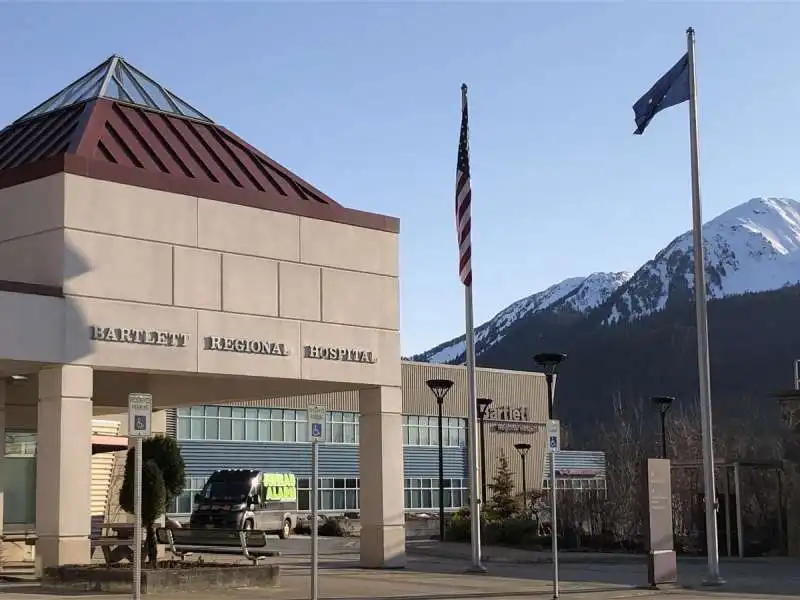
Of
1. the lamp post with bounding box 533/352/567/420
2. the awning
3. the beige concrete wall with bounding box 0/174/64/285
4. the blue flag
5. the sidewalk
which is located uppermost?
the blue flag

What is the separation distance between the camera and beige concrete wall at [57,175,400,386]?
74.5 feet

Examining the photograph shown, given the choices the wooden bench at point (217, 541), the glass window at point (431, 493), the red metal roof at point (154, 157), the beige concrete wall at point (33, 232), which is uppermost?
Answer: the red metal roof at point (154, 157)

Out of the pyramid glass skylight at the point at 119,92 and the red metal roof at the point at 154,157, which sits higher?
the pyramid glass skylight at the point at 119,92

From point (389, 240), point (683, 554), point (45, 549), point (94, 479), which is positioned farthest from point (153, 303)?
point (683, 554)

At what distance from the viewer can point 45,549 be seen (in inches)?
867

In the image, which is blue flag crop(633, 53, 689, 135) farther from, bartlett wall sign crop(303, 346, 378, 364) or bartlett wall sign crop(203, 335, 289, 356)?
bartlett wall sign crop(203, 335, 289, 356)

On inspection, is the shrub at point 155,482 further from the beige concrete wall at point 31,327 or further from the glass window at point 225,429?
the glass window at point 225,429

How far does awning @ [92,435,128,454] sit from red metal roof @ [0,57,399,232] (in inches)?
330

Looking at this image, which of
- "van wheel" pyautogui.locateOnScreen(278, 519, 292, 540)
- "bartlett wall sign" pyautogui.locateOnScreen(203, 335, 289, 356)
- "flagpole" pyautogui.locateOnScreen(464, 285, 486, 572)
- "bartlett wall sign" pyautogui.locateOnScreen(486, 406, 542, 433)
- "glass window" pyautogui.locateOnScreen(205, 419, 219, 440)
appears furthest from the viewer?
"bartlett wall sign" pyautogui.locateOnScreen(486, 406, 542, 433)

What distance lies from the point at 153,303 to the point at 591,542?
64.7 ft

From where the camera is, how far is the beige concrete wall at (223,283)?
2270cm

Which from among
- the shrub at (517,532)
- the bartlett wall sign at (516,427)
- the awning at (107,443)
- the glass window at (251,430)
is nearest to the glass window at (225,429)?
the glass window at (251,430)

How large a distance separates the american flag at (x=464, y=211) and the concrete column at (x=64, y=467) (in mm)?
8471

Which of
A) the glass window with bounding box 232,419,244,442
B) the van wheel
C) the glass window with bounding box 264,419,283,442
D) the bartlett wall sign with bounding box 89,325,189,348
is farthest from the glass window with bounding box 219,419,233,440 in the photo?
the bartlett wall sign with bounding box 89,325,189,348
